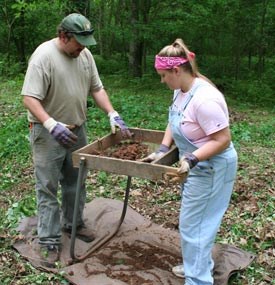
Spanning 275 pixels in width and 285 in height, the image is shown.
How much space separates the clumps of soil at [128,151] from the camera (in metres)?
3.67

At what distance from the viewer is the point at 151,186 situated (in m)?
5.60

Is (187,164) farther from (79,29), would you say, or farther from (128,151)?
(79,29)

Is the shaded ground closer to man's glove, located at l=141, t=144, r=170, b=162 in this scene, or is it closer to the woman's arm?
man's glove, located at l=141, t=144, r=170, b=162

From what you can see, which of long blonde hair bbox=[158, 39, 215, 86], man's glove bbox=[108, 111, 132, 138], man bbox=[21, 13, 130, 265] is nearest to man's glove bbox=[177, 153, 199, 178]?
long blonde hair bbox=[158, 39, 215, 86]

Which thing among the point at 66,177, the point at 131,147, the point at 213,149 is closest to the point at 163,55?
the point at 213,149

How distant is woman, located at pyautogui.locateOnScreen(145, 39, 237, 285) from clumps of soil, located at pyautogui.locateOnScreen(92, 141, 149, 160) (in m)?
0.53

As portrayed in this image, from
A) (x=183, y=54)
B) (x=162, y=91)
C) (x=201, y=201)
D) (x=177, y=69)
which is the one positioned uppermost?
(x=183, y=54)

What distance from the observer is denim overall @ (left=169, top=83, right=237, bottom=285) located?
3.13 meters

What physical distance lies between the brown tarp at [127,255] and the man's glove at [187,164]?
3.84ft

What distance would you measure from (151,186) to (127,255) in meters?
1.65

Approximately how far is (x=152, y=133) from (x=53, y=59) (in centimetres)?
107

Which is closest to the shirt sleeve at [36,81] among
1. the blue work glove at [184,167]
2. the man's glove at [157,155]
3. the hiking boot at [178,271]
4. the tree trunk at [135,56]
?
the man's glove at [157,155]

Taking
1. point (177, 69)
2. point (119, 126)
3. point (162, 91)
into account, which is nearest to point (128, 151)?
point (119, 126)

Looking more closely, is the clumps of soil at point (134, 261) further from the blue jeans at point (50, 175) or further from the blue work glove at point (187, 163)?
the blue work glove at point (187, 163)
